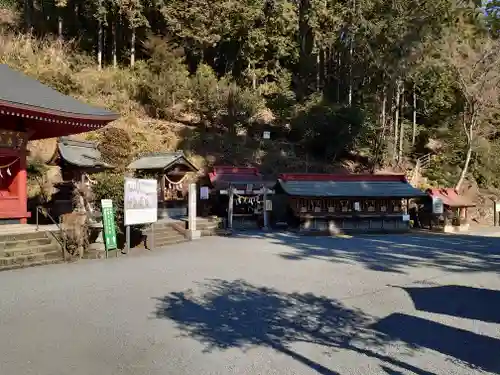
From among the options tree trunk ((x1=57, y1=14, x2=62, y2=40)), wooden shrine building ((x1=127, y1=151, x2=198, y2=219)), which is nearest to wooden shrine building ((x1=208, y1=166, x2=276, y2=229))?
wooden shrine building ((x1=127, y1=151, x2=198, y2=219))

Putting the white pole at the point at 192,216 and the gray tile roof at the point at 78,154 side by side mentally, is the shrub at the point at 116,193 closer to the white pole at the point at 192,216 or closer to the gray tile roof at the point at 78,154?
the gray tile roof at the point at 78,154

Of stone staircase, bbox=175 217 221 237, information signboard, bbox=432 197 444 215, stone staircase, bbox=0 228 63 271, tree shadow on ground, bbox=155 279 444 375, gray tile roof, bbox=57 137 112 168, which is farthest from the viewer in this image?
information signboard, bbox=432 197 444 215

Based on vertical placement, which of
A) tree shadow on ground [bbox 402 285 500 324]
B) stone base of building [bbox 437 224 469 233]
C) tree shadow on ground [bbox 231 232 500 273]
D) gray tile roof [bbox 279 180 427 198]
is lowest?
stone base of building [bbox 437 224 469 233]

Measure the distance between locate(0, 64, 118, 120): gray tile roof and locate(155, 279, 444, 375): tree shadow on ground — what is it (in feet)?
22.1

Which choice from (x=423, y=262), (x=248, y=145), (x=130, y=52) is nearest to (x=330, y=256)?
(x=423, y=262)

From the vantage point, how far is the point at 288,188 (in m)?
18.2

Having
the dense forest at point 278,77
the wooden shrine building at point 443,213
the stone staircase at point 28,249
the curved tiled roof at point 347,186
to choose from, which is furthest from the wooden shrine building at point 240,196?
the stone staircase at point 28,249

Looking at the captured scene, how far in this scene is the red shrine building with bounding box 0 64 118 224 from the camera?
11.3m

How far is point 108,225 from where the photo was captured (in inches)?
424

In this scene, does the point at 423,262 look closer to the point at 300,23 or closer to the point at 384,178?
the point at 384,178

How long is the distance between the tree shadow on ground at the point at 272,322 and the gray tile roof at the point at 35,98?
6.73 meters

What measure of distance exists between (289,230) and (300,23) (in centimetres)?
1922

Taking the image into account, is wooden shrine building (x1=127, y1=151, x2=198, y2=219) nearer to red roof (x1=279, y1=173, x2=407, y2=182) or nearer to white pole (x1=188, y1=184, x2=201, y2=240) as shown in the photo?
white pole (x1=188, y1=184, x2=201, y2=240)

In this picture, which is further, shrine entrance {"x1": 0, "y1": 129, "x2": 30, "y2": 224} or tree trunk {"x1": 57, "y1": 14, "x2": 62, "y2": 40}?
tree trunk {"x1": 57, "y1": 14, "x2": 62, "y2": 40}
